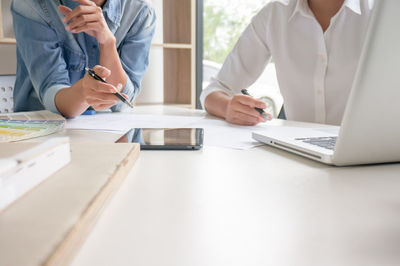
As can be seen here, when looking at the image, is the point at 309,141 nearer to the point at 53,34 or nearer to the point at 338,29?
the point at 338,29

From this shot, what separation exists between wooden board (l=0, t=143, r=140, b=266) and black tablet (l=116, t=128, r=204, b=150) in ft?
0.63

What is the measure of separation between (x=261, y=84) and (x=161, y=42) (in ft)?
3.71

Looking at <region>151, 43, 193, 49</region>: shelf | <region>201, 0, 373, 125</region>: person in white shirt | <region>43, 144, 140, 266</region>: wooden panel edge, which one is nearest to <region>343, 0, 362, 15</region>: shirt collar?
<region>201, 0, 373, 125</region>: person in white shirt

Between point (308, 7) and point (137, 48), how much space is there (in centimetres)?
61

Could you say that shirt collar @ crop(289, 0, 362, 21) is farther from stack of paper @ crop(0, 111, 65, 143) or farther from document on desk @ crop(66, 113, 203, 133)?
stack of paper @ crop(0, 111, 65, 143)

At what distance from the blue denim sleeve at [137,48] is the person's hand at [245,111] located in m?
0.45

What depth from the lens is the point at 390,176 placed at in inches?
18.8

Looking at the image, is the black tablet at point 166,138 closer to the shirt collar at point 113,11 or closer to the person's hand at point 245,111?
the person's hand at point 245,111

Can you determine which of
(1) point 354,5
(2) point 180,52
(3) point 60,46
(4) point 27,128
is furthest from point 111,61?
(2) point 180,52

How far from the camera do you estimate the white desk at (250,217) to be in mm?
257

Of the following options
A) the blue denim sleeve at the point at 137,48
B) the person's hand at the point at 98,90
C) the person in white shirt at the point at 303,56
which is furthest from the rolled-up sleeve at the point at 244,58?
the person's hand at the point at 98,90

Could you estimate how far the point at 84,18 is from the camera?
0.94 metres

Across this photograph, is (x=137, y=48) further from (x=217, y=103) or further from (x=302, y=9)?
(x=302, y=9)

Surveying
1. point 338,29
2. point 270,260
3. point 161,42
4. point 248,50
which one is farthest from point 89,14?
point 161,42
